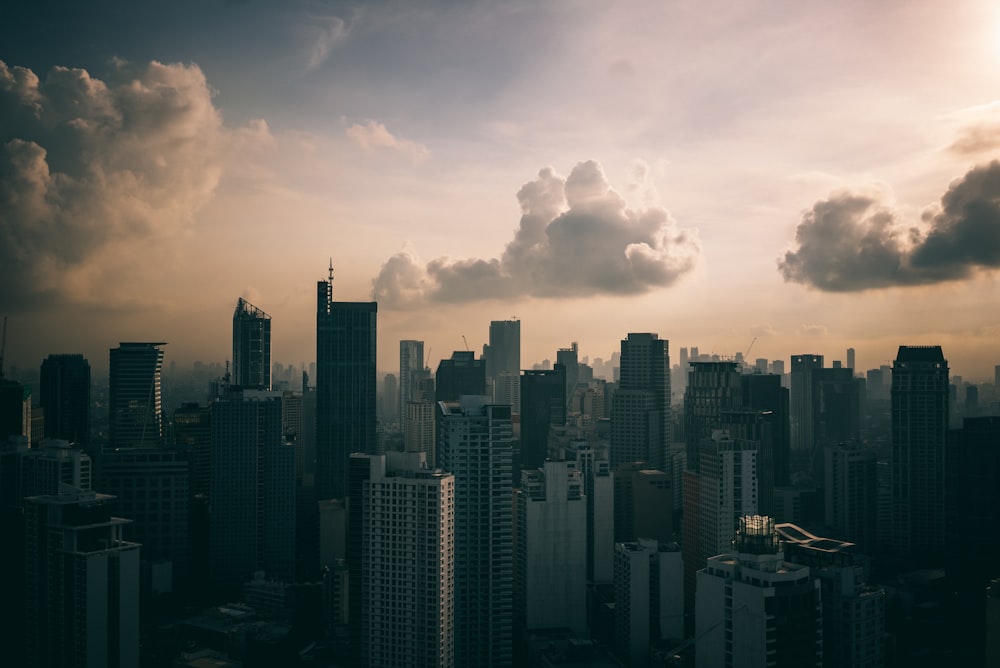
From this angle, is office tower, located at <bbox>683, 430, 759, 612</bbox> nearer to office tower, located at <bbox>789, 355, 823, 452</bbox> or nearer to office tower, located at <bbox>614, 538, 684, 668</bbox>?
office tower, located at <bbox>614, 538, 684, 668</bbox>

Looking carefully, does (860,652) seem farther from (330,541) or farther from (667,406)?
(667,406)

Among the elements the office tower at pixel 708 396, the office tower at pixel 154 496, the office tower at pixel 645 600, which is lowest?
the office tower at pixel 645 600

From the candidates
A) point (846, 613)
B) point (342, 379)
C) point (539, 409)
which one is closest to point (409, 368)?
point (539, 409)

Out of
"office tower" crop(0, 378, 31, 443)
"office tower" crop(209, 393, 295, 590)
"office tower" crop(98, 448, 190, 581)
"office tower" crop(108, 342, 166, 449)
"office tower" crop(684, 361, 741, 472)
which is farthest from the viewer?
"office tower" crop(684, 361, 741, 472)

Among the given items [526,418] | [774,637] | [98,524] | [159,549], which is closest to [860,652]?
[774,637]

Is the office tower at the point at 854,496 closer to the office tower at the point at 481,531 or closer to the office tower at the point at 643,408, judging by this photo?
the office tower at the point at 643,408

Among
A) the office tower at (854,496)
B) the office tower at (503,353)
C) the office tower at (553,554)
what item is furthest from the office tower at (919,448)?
the office tower at (503,353)

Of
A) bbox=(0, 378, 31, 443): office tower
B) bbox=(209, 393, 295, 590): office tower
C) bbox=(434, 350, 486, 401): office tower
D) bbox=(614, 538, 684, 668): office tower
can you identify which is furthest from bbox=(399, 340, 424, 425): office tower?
bbox=(614, 538, 684, 668): office tower
